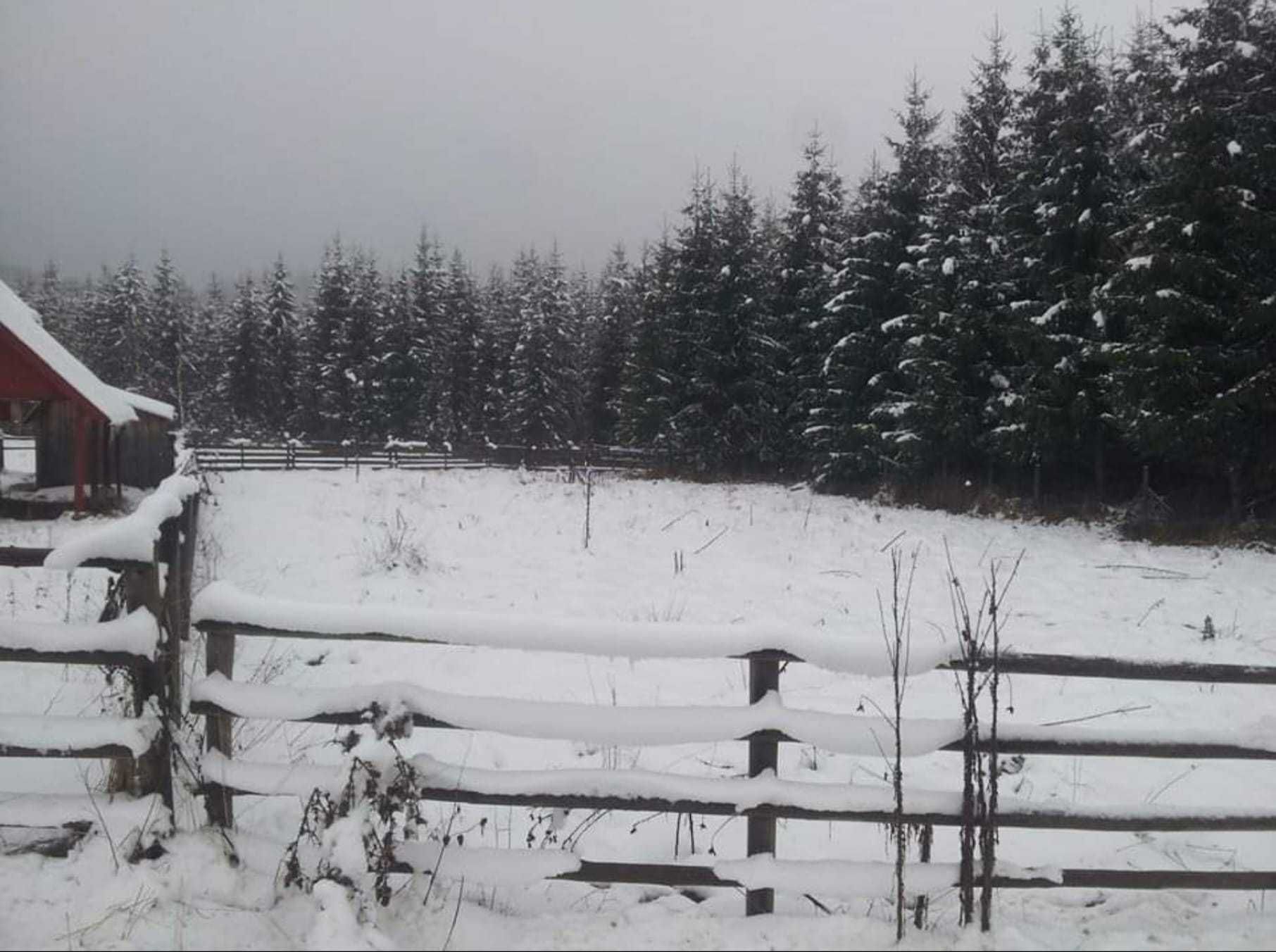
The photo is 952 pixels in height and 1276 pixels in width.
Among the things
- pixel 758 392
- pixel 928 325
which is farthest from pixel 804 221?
pixel 928 325

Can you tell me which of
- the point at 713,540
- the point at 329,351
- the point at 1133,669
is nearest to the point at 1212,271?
the point at 713,540

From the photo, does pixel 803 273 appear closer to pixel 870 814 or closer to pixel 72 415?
pixel 72 415

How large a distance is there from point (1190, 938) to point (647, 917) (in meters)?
2.25

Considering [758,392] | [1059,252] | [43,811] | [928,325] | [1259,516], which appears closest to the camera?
[43,811]

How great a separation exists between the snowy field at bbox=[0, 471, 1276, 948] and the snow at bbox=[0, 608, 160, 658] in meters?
0.83

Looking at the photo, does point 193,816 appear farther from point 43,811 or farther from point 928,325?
point 928,325

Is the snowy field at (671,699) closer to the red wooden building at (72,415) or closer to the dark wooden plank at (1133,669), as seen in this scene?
the dark wooden plank at (1133,669)

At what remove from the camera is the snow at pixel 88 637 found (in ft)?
11.3

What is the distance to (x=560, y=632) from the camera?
340cm

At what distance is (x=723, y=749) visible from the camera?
6004 millimetres

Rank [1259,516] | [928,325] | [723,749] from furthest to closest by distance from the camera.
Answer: [928,325] → [1259,516] → [723,749]

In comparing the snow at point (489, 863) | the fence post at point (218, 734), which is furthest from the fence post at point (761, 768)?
the fence post at point (218, 734)

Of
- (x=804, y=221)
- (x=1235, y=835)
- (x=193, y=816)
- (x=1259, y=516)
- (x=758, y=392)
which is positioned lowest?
(x=1235, y=835)

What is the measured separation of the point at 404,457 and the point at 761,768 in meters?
32.3
